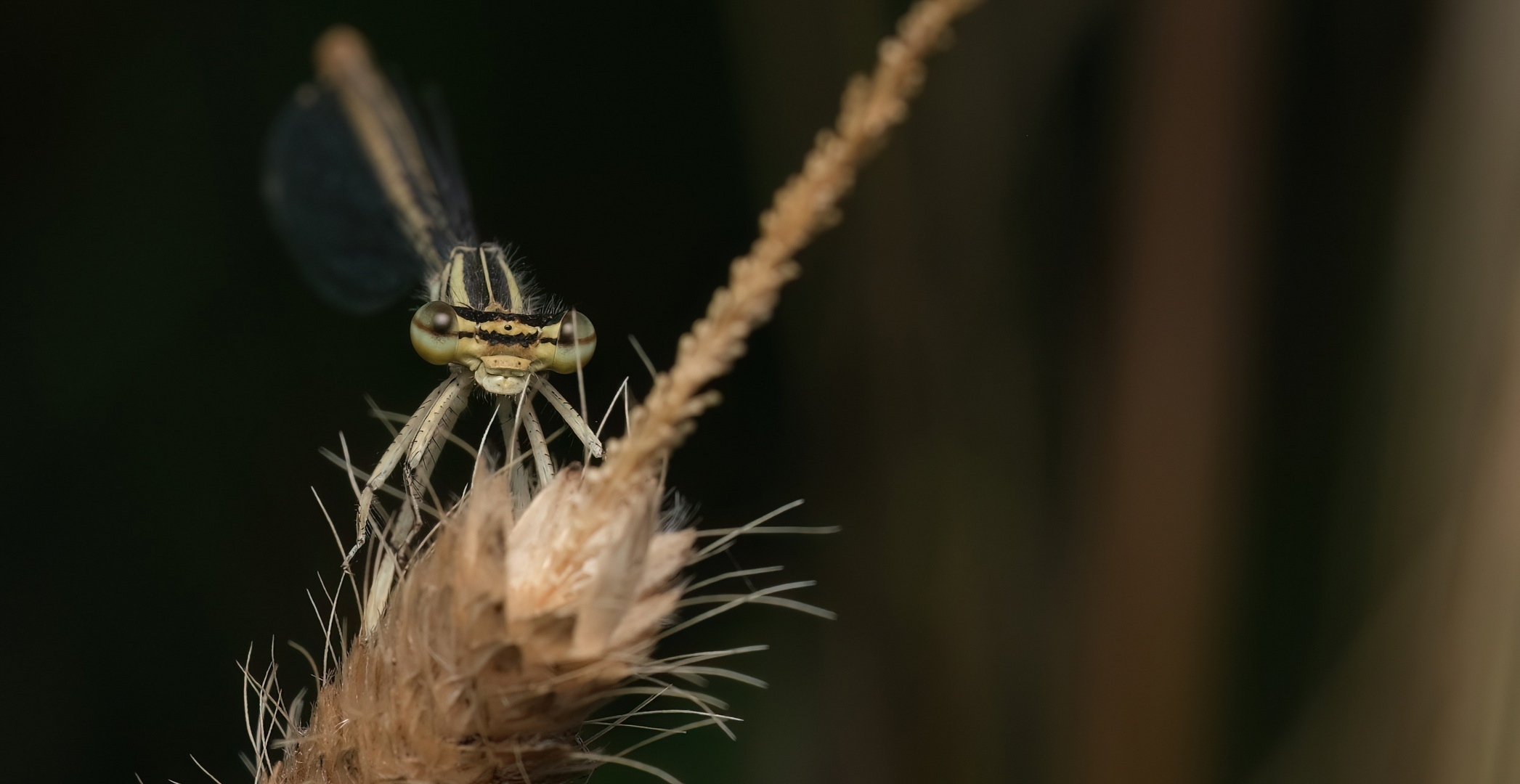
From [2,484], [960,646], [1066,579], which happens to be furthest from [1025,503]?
[2,484]

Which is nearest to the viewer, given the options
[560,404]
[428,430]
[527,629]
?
[527,629]

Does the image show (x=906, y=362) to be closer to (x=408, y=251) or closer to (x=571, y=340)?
(x=571, y=340)

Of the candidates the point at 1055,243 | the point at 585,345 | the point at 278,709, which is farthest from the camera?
the point at 1055,243

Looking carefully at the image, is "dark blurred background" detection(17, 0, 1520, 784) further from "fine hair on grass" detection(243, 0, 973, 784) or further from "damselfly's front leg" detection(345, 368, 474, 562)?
"fine hair on grass" detection(243, 0, 973, 784)

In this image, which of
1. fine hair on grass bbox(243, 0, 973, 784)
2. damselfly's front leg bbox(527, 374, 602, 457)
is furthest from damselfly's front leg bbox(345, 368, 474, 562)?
fine hair on grass bbox(243, 0, 973, 784)

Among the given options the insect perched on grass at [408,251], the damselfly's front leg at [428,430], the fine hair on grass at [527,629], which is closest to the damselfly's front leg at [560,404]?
the insect perched on grass at [408,251]

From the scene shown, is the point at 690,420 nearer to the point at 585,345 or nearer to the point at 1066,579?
the point at 585,345

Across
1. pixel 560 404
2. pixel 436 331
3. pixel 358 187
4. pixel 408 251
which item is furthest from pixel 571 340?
pixel 358 187
